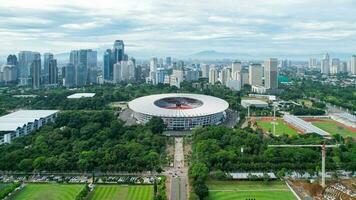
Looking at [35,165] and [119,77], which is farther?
Result: [119,77]

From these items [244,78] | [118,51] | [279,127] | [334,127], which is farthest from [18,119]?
[118,51]

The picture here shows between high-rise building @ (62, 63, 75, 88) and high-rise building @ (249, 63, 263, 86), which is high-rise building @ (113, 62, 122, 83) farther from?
high-rise building @ (249, 63, 263, 86)

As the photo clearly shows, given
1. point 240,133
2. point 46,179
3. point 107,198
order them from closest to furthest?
point 107,198 → point 46,179 → point 240,133

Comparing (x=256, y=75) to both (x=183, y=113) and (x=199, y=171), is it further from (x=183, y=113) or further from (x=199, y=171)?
(x=199, y=171)

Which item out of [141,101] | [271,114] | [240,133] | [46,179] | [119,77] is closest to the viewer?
[46,179]

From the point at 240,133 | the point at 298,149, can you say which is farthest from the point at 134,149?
the point at 298,149

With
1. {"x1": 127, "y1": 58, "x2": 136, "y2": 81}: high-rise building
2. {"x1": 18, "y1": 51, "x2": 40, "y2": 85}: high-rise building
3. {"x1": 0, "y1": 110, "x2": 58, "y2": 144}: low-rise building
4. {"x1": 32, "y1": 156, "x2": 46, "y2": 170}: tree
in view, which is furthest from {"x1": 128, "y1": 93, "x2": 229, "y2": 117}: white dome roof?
{"x1": 18, "y1": 51, "x2": 40, "y2": 85}: high-rise building

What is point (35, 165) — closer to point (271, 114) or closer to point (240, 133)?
point (240, 133)

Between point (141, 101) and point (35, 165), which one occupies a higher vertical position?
point (141, 101)
